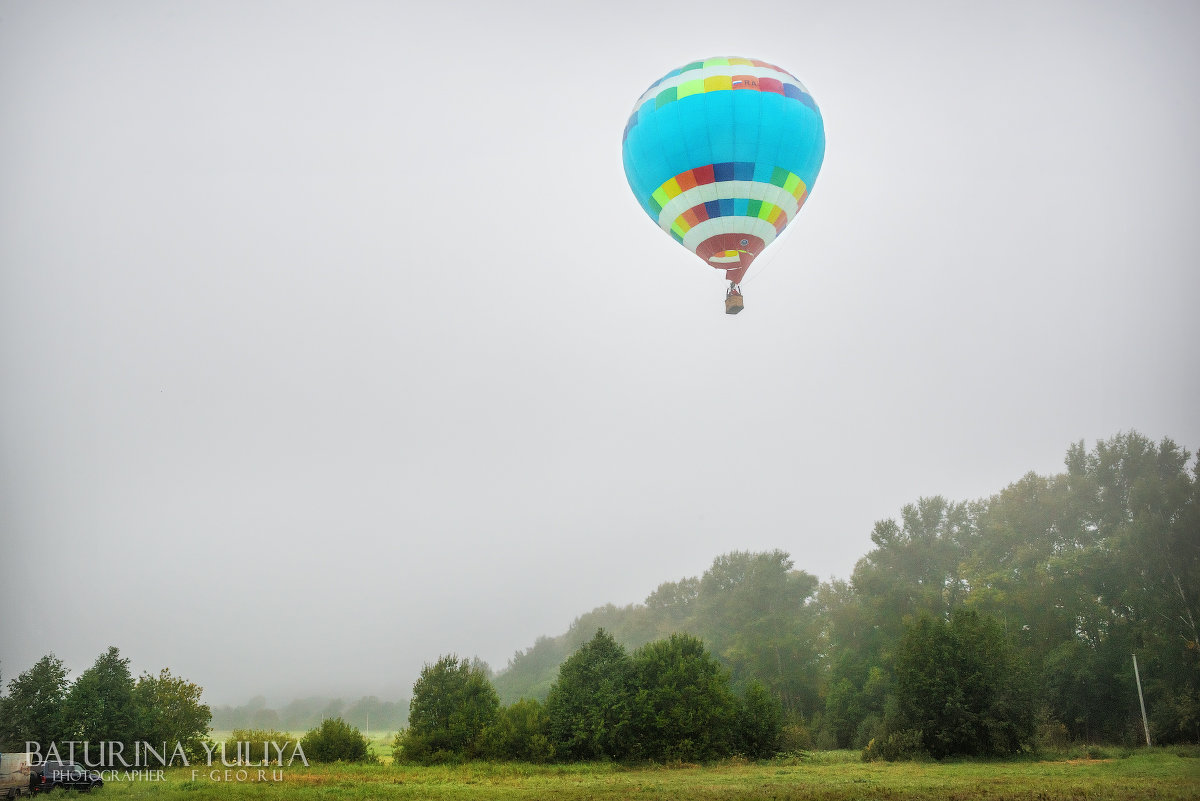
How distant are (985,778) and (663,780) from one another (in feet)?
35.1

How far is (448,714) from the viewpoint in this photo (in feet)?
108

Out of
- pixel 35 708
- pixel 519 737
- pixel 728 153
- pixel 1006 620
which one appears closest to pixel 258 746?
pixel 35 708

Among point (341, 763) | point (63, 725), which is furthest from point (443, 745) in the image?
point (63, 725)

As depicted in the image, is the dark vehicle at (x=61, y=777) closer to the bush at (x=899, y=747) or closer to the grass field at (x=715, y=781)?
the grass field at (x=715, y=781)

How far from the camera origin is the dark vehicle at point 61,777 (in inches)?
761

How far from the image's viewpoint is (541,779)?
2491 cm

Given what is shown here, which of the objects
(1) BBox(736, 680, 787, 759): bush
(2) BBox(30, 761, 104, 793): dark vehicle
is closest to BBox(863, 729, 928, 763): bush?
(1) BBox(736, 680, 787, 759): bush

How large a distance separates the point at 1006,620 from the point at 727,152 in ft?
134

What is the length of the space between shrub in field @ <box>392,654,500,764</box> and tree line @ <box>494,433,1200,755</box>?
18.5 meters

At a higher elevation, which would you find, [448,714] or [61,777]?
[61,777]

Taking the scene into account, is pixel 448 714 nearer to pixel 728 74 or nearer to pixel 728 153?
pixel 728 153

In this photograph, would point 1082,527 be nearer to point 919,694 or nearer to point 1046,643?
point 1046,643

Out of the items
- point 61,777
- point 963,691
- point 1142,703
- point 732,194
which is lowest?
point 1142,703

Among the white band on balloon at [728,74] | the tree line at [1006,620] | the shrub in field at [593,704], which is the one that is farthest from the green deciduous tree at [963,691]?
the white band on balloon at [728,74]
